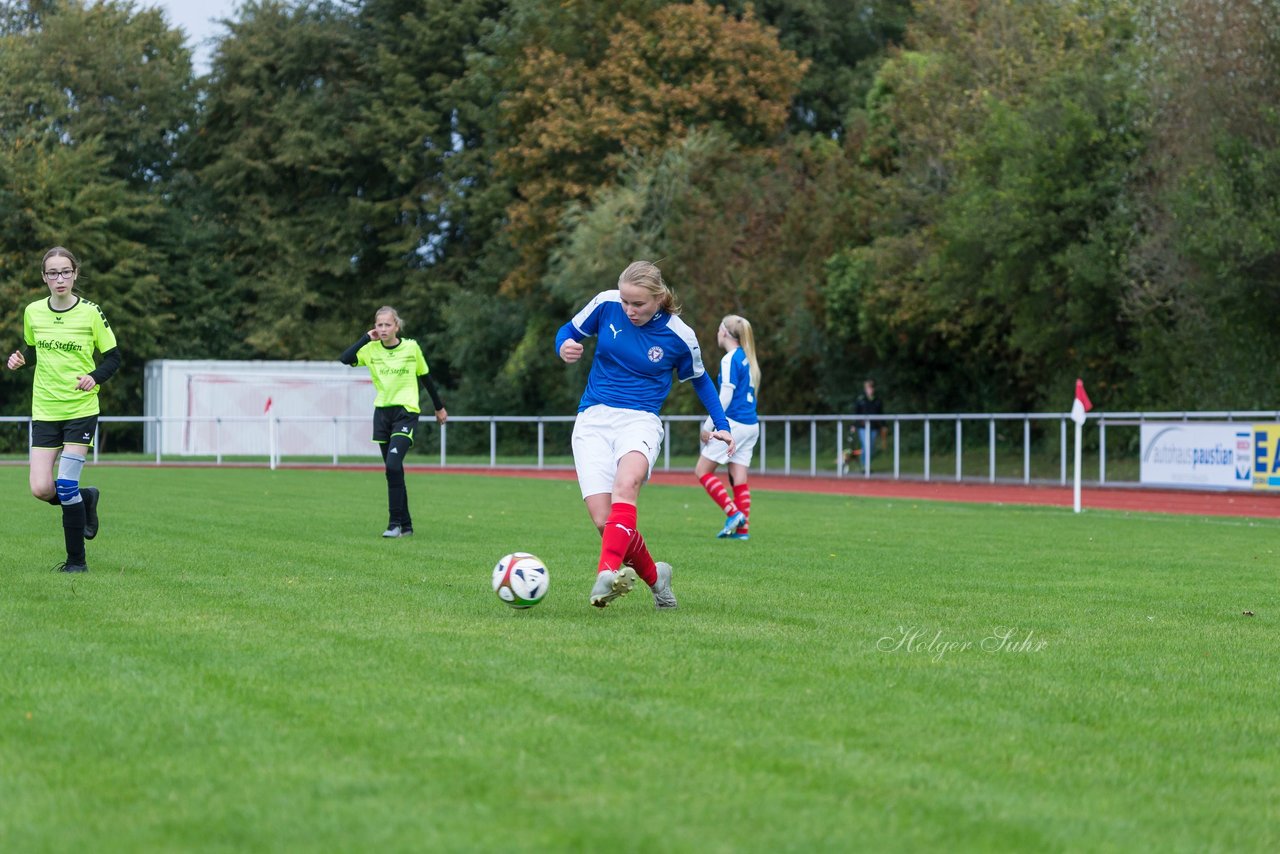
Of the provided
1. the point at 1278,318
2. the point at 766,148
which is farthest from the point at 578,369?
the point at 1278,318

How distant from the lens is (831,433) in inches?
1315

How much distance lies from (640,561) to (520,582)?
0.78m

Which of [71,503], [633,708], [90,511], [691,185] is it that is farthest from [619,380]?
[691,185]

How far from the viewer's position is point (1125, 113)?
30.4m

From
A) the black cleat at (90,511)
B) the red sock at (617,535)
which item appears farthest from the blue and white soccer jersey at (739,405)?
the red sock at (617,535)

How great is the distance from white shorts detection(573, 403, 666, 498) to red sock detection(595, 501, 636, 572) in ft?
0.92

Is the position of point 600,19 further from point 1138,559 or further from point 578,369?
point 1138,559

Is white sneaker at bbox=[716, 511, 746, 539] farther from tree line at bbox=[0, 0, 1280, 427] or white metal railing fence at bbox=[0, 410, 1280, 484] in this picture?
tree line at bbox=[0, 0, 1280, 427]

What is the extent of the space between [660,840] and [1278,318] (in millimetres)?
27064

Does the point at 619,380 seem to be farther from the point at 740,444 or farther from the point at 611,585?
the point at 740,444

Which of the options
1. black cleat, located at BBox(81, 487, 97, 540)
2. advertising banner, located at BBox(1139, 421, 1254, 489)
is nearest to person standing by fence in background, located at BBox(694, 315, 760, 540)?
black cleat, located at BBox(81, 487, 97, 540)

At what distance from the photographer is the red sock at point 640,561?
29.4ft

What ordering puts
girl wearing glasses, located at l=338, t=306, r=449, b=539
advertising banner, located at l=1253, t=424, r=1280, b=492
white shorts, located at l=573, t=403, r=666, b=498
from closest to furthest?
1. white shorts, located at l=573, t=403, r=666, b=498
2. girl wearing glasses, located at l=338, t=306, r=449, b=539
3. advertising banner, located at l=1253, t=424, r=1280, b=492

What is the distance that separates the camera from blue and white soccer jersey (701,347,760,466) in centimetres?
1547
